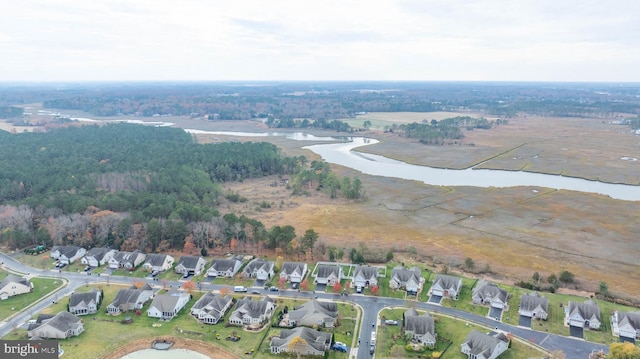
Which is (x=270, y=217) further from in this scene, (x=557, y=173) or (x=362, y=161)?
(x=557, y=173)

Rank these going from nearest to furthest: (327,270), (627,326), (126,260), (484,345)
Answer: (484,345)
(627,326)
(327,270)
(126,260)

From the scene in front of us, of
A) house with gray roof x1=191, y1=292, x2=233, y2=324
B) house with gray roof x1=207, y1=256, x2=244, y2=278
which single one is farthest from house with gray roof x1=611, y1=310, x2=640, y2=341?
house with gray roof x1=207, y1=256, x2=244, y2=278

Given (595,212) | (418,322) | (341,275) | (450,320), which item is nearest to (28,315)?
(341,275)

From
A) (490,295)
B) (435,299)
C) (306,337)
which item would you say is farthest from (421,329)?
(490,295)

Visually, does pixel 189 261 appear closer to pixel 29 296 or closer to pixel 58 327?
pixel 58 327

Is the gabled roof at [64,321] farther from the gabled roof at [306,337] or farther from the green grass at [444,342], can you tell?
the green grass at [444,342]

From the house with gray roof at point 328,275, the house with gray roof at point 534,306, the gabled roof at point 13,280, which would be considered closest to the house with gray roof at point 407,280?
the house with gray roof at point 328,275
